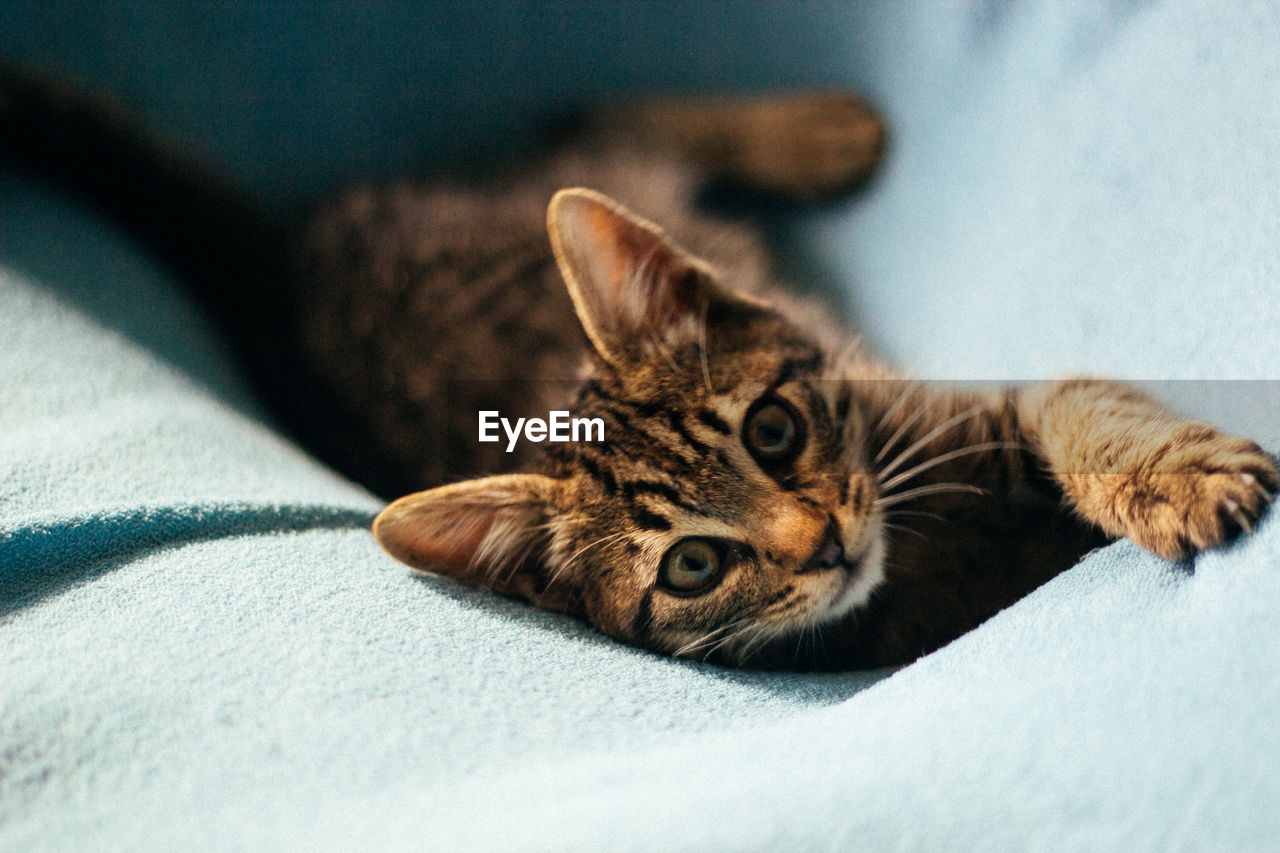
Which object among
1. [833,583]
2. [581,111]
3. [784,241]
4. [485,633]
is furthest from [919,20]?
[485,633]

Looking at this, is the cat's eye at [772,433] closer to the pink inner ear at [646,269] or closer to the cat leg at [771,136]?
the pink inner ear at [646,269]

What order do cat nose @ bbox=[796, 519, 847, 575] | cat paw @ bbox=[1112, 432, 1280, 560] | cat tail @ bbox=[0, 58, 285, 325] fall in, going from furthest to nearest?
1. cat tail @ bbox=[0, 58, 285, 325]
2. cat nose @ bbox=[796, 519, 847, 575]
3. cat paw @ bbox=[1112, 432, 1280, 560]

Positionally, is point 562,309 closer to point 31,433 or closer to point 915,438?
point 915,438

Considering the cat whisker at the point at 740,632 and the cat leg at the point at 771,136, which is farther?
the cat leg at the point at 771,136

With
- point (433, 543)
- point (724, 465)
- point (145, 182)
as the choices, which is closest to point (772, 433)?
point (724, 465)

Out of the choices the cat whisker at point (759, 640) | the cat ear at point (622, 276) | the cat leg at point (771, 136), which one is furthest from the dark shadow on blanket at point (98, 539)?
the cat leg at point (771, 136)

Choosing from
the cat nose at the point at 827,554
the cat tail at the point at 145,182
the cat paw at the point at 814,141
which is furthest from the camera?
the cat paw at the point at 814,141

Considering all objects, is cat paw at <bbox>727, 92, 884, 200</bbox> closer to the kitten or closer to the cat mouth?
the kitten

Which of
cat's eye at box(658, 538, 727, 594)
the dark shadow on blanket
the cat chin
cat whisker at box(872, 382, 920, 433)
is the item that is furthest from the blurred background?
the dark shadow on blanket
